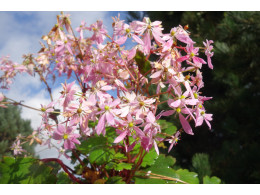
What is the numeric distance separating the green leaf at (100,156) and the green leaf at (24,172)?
9 cm

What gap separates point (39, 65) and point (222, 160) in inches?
87.2

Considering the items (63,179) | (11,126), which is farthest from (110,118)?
(11,126)

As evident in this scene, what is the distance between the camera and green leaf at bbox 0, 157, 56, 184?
1.44 feet

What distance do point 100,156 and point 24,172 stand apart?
0.16 metres

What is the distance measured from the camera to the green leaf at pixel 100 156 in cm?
41

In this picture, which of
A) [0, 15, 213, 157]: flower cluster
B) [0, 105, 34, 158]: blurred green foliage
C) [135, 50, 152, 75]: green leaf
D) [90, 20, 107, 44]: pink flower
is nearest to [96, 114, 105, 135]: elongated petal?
[0, 15, 213, 157]: flower cluster

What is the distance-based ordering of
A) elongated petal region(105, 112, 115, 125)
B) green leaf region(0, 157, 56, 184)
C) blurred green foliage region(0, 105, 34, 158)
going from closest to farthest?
elongated petal region(105, 112, 115, 125) → green leaf region(0, 157, 56, 184) → blurred green foliage region(0, 105, 34, 158)

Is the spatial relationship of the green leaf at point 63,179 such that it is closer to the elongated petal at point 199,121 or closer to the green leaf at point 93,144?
the green leaf at point 93,144

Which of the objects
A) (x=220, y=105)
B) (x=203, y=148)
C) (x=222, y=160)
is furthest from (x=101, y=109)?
(x=203, y=148)

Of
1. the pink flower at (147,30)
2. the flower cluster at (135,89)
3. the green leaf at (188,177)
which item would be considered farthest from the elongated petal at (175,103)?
the green leaf at (188,177)

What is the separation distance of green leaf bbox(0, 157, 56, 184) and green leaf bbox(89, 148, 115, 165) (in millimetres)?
94

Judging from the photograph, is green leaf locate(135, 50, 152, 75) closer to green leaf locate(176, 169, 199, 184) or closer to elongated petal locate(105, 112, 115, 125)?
elongated petal locate(105, 112, 115, 125)

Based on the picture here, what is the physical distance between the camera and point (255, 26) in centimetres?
228

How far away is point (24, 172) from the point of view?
448 millimetres
